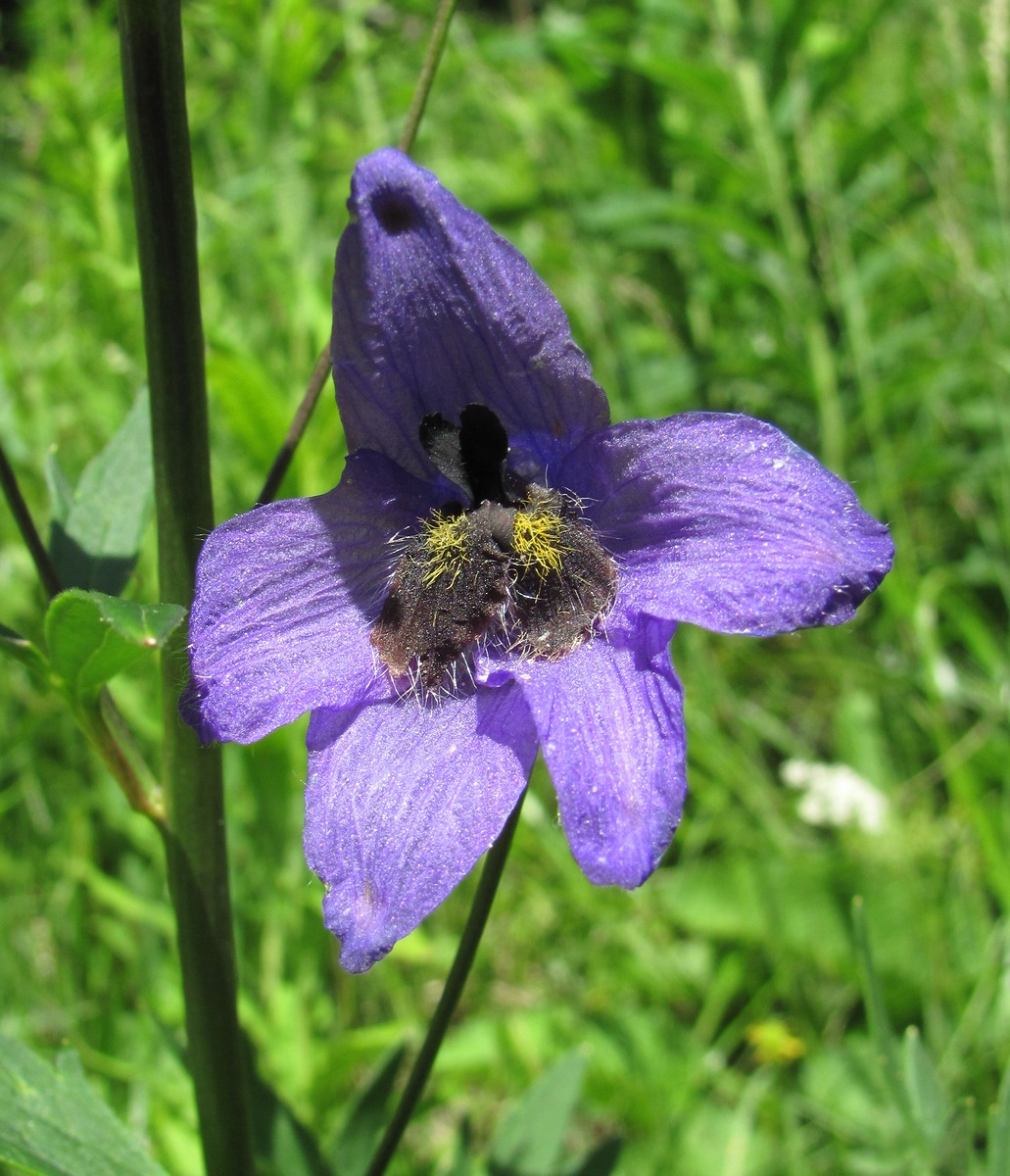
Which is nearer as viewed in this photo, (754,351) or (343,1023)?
(343,1023)

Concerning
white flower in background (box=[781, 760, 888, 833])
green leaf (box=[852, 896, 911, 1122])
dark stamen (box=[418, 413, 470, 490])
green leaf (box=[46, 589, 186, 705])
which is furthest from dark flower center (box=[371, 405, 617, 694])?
white flower in background (box=[781, 760, 888, 833])

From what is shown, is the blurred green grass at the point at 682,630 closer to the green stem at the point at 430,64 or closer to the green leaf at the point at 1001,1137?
the green leaf at the point at 1001,1137

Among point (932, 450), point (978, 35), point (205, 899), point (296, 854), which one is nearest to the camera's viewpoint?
point (205, 899)

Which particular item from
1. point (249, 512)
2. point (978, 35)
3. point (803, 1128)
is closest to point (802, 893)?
point (803, 1128)

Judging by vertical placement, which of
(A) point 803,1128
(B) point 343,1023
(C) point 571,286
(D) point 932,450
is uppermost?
(C) point 571,286

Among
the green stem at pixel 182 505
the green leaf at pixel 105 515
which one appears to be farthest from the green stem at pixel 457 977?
the green leaf at pixel 105 515

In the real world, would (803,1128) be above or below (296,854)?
below

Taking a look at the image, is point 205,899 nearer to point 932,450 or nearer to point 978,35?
point 932,450
